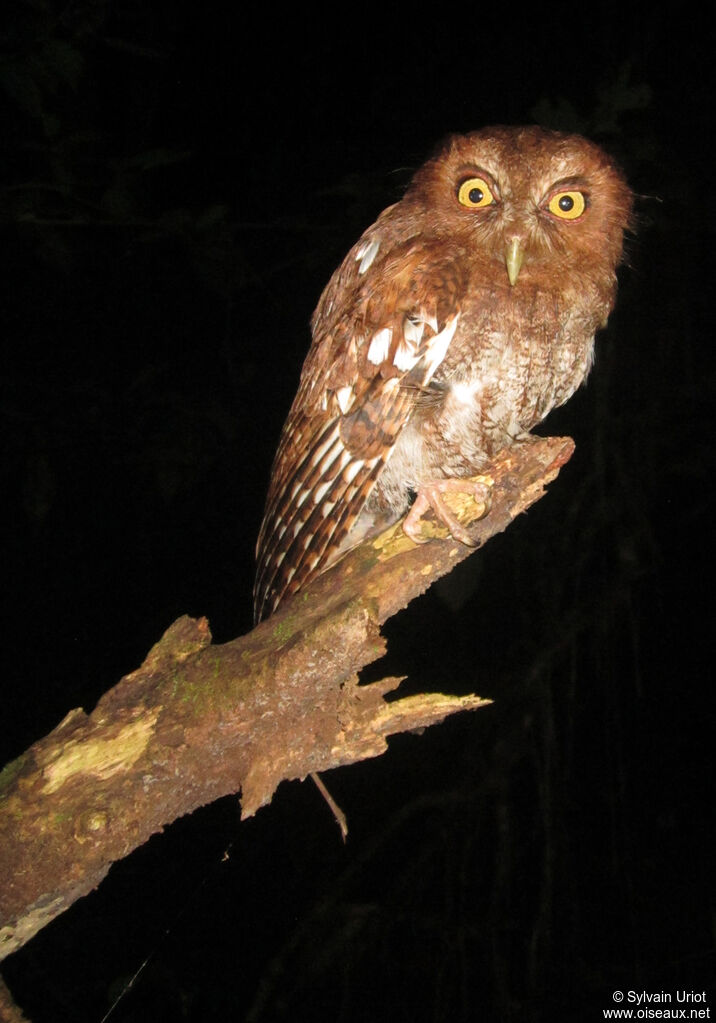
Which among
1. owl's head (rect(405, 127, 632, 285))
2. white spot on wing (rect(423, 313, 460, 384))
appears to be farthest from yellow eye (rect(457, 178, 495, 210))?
white spot on wing (rect(423, 313, 460, 384))

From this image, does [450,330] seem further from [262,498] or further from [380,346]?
[262,498]

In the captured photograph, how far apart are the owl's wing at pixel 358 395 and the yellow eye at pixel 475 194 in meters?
0.14

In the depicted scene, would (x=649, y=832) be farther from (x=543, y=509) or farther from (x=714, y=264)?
(x=714, y=264)

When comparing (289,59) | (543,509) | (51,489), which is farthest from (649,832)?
(289,59)

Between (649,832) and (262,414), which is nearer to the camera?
(649,832)

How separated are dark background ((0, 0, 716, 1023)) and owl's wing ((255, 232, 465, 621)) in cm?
72

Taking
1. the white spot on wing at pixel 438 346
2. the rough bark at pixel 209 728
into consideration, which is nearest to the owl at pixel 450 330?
the white spot on wing at pixel 438 346

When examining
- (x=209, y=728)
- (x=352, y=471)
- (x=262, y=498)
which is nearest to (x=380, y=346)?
(x=352, y=471)

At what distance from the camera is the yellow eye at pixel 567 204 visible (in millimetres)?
1474

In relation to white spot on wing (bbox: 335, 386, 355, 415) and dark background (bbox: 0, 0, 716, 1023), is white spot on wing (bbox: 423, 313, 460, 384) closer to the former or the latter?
white spot on wing (bbox: 335, 386, 355, 415)

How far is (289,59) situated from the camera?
3.00 meters

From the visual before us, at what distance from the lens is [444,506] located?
1.19m

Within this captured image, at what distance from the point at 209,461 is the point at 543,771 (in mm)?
1551

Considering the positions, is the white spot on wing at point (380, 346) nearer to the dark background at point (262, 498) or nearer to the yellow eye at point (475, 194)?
the yellow eye at point (475, 194)
